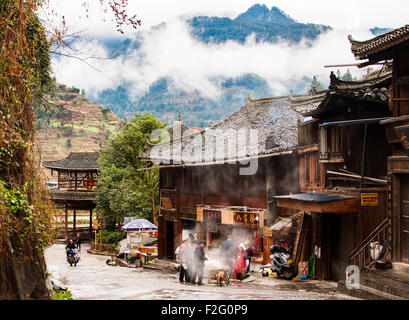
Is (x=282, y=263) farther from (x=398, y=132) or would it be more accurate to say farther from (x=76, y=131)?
(x=76, y=131)

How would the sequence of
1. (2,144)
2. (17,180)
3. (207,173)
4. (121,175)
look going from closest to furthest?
→ (2,144)
(17,180)
(207,173)
(121,175)

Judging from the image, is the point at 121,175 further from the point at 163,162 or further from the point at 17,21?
the point at 17,21

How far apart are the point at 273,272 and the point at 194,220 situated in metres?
9.53

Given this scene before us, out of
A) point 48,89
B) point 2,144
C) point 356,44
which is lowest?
point 2,144

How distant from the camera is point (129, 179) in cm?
3566

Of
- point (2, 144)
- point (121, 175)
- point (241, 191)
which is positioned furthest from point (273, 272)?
point (121, 175)

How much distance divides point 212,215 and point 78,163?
25.4 m

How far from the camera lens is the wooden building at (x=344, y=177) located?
1500 centimetres

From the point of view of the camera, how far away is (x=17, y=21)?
9.46m

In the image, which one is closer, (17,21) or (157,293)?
(17,21)

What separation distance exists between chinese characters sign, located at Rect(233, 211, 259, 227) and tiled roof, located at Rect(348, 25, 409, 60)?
9.79m

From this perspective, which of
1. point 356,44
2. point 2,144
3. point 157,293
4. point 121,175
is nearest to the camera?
point 2,144

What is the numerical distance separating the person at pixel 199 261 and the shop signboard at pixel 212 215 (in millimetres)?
8916

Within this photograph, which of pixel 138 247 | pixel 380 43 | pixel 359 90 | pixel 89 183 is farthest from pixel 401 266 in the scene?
pixel 89 183
